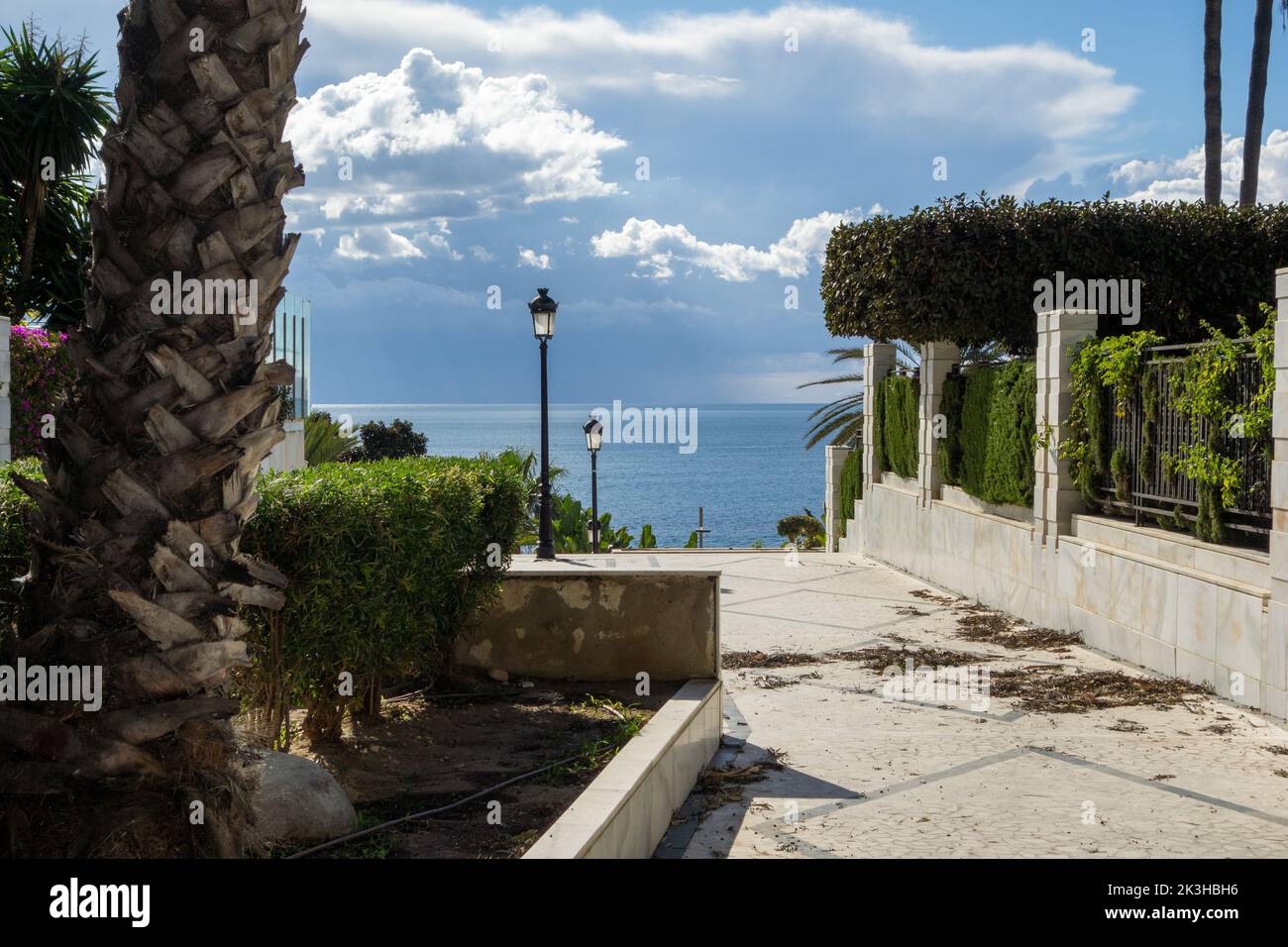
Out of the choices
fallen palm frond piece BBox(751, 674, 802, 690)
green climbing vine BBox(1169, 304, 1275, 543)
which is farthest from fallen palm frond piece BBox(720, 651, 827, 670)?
green climbing vine BBox(1169, 304, 1275, 543)

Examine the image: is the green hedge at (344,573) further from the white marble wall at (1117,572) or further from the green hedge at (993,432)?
the green hedge at (993,432)

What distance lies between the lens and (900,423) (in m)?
17.8

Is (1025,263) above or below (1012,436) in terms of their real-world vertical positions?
above

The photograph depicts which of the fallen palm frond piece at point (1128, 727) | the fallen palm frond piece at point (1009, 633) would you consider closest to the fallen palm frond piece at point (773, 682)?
the fallen palm frond piece at point (1128, 727)

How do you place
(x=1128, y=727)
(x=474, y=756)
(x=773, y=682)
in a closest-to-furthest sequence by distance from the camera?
(x=474, y=756)
(x=1128, y=727)
(x=773, y=682)

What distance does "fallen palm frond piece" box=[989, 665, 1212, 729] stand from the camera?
8.16m

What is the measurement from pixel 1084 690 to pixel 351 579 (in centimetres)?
601

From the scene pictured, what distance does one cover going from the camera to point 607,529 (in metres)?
28.8

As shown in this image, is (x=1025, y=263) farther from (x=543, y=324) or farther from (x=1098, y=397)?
(x=543, y=324)

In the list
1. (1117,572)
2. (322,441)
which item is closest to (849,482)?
(322,441)

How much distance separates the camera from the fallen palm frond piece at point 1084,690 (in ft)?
26.8

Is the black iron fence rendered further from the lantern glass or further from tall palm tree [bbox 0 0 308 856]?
the lantern glass

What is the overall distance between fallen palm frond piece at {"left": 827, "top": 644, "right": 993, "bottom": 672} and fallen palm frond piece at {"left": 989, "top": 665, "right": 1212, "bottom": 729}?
1.93ft
